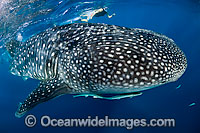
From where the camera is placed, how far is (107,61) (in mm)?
2732

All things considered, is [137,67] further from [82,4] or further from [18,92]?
[18,92]

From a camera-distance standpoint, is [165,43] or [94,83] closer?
[165,43]

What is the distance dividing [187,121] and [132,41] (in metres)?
11.0

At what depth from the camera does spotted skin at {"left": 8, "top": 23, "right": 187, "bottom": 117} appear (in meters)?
2.50

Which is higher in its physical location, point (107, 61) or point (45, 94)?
point (107, 61)

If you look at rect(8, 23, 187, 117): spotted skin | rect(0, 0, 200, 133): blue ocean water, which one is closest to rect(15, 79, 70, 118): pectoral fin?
rect(8, 23, 187, 117): spotted skin

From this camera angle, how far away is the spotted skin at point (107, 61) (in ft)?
8.20

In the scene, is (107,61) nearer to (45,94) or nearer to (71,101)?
(45,94)

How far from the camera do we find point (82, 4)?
11812 millimetres

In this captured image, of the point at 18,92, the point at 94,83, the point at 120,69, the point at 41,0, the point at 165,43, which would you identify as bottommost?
the point at 18,92

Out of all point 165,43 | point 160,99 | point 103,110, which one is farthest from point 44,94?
point 160,99

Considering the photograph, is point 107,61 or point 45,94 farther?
point 45,94

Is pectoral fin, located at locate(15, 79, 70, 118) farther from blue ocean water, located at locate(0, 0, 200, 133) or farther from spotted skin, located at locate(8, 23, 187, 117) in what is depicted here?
blue ocean water, located at locate(0, 0, 200, 133)

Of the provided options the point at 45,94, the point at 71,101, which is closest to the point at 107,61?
the point at 45,94
